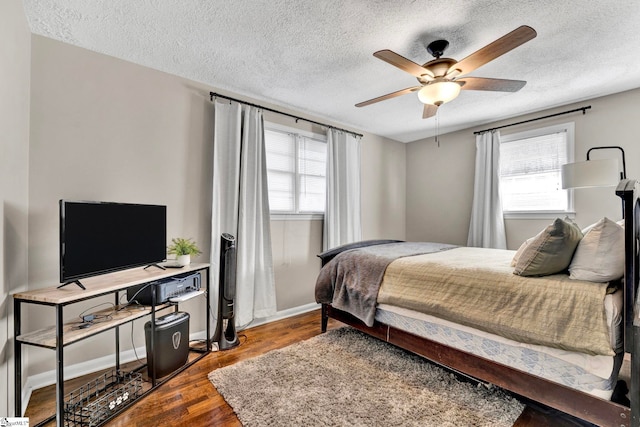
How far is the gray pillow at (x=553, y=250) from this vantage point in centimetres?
165

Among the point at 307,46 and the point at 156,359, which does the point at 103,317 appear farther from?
the point at 307,46

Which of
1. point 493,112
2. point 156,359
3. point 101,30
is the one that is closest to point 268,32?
point 101,30

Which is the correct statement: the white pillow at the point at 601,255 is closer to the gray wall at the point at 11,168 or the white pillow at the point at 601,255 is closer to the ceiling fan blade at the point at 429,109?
the ceiling fan blade at the point at 429,109

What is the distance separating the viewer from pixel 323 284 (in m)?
2.85

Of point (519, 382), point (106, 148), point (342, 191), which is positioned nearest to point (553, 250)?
point (519, 382)

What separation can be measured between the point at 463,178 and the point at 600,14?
2.61m

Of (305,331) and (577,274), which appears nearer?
(577,274)

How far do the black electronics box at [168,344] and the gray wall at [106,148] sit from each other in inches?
22.6

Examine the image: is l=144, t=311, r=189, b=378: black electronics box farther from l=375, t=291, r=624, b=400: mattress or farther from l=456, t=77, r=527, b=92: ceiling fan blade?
l=456, t=77, r=527, b=92: ceiling fan blade

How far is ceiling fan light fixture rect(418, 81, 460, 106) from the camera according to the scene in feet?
6.86

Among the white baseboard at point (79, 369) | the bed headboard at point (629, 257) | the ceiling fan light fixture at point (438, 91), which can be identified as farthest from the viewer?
the ceiling fan light fixture at point (438, 91)

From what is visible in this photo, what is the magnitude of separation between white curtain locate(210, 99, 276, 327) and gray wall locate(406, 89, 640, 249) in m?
2.85

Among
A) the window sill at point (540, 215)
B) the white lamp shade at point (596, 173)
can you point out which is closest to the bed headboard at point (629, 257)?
the white lamp shade at point (596, 173)

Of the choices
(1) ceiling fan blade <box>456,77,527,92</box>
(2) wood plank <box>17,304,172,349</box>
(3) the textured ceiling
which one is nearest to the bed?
(1) ceiling fan blade <box>456,77,527,92</box>
